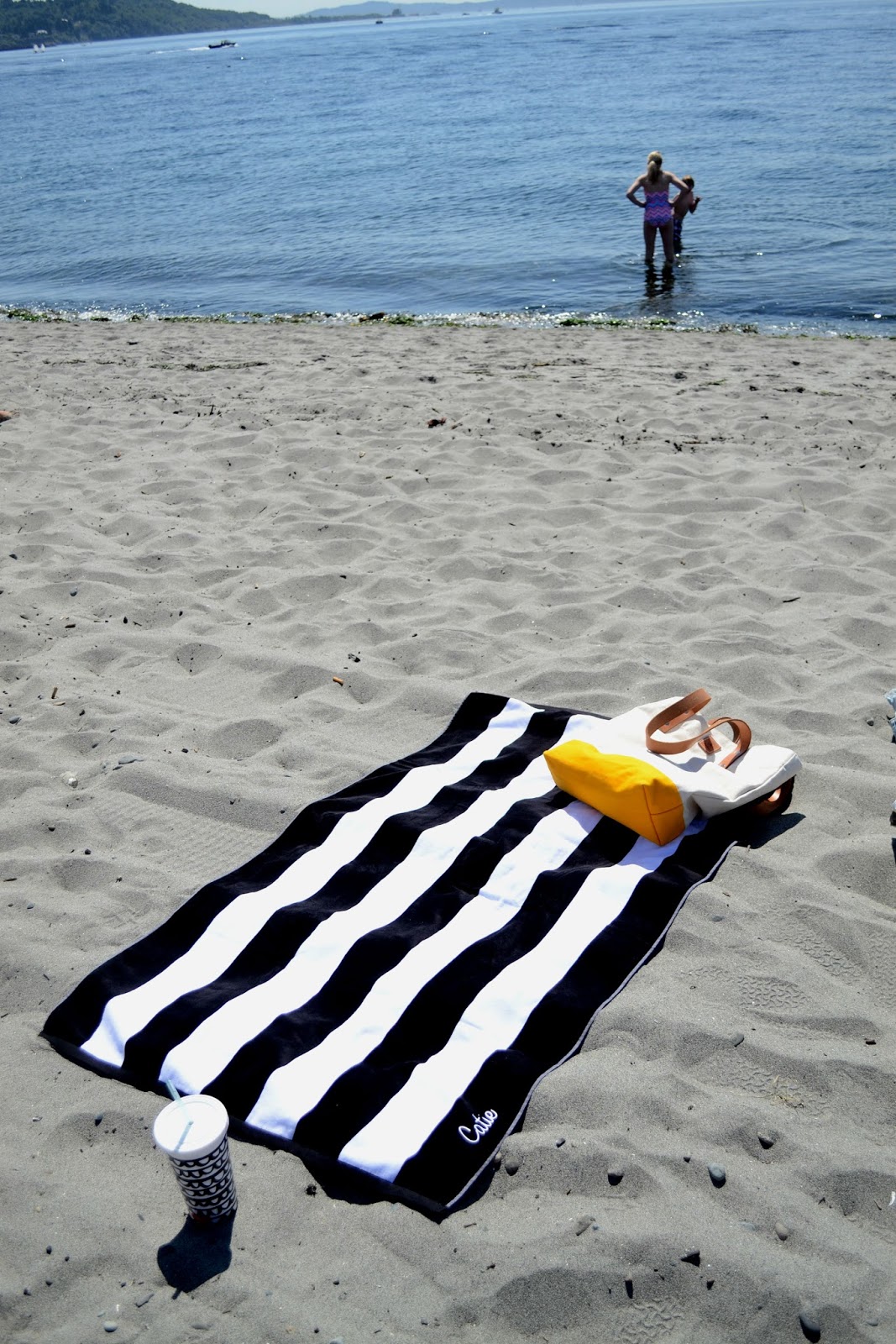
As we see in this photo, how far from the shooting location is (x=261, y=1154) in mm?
2346

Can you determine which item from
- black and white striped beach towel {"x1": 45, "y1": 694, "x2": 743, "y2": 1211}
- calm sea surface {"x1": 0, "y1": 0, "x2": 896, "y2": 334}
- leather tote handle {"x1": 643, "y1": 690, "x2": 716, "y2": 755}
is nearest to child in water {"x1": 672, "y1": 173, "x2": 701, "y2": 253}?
calm sea surface {"x1": 0, "y1": 0, "x2": 896, "y2": 334}

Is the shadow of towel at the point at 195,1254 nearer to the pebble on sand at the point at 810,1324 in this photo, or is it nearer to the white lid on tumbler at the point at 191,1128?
the white lid on tumbler at the point at 191,1128

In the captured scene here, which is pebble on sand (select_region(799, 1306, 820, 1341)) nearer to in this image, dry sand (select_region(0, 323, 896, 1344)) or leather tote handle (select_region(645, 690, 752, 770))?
dry sand (select_region(0, 323, 896, 1344))

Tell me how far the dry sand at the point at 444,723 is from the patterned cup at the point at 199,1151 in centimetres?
11

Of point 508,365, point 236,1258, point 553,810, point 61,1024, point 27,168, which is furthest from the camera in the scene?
point 27,168

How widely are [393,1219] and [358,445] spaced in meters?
5.43

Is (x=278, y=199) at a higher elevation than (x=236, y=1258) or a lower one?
higher

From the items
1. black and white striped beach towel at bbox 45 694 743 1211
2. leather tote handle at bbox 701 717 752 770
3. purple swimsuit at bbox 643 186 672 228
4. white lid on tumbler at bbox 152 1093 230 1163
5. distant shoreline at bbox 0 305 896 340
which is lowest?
black and white striped beach towel at bbox 45 694 743 1211

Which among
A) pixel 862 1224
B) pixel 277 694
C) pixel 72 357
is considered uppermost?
pixel 72 357

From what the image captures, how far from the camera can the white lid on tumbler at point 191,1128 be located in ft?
6.51

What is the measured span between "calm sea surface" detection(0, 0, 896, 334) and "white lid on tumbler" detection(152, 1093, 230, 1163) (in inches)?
451

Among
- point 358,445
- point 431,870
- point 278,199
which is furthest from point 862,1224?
point 278,199

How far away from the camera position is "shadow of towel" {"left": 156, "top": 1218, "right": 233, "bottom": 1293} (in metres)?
2.08

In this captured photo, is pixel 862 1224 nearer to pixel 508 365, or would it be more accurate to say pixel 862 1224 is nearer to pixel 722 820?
pixel 722 820
